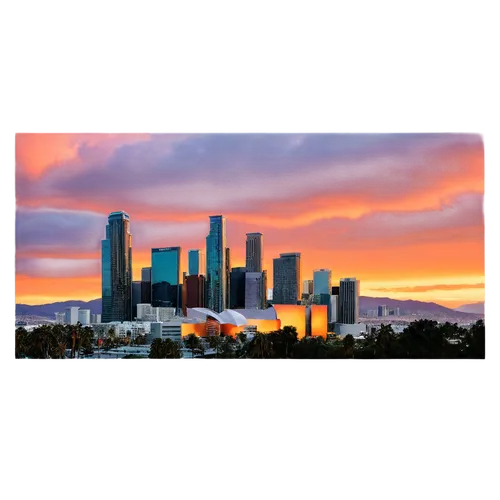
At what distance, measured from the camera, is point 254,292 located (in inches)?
211

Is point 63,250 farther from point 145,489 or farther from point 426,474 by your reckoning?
point 426,474

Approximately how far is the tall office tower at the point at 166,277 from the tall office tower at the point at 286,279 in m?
0.84

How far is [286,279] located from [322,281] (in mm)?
314

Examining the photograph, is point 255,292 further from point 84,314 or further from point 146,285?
point 84,314

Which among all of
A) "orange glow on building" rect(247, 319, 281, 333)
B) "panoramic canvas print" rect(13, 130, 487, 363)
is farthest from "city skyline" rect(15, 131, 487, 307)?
"orange glow on building" rect(247, 319, 281, 333)

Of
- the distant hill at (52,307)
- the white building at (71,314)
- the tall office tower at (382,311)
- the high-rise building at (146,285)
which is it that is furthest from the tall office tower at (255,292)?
the white building at (71,314)

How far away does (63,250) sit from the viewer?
5379mm

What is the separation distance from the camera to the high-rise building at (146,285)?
537 cm

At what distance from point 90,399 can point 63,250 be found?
131cm

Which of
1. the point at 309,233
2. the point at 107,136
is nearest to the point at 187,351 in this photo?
the point at 309,233

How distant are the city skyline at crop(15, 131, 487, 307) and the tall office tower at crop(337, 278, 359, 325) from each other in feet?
0.22

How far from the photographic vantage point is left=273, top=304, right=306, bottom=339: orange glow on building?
5.32 metres

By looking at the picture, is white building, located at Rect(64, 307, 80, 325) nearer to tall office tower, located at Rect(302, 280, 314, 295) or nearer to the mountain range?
the mountain range

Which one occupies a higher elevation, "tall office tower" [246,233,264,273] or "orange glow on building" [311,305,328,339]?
"tall office tower" [246,233,264,273]
